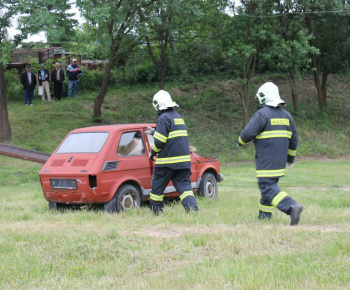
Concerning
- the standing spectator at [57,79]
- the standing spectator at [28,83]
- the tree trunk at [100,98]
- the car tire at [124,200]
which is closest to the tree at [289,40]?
the tree trunk at [100,98]

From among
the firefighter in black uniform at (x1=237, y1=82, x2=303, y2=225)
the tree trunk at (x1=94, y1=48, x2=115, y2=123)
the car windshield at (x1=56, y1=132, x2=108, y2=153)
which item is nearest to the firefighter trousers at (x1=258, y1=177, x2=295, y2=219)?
the firefighter in black uniform at (x1=237, y1=82, x2=303, y2=225)

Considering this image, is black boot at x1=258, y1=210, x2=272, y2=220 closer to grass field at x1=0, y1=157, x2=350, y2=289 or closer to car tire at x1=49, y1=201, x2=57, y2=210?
grass field at x1=0, y1=157, x2=350, y2=289

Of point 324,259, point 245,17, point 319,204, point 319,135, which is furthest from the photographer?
point 319,135

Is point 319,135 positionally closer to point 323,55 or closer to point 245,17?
point 323,55

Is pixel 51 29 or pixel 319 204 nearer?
pixel 319 204

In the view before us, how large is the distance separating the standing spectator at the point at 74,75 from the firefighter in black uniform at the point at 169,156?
56.5 feet

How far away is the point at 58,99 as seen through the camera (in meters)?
26.2

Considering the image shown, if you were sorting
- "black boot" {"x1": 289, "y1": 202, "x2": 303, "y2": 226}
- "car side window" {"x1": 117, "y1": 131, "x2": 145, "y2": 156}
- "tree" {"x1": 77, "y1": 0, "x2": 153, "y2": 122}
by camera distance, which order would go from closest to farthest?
"black boot" {"x1": 289, "y1": 202, "x2": 303, "y2": 226}
"car side window" {"x1": 117, "y1": 131, "x2": 145, "y2": 156}
"tree" {"x1": 77, "y1": 0, "x2": 153, "y2": 122}

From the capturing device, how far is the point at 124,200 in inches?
353

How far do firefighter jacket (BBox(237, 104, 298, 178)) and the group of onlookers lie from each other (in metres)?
17.8

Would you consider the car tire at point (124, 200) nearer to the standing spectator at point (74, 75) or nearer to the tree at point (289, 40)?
the tree at point (289, 40)

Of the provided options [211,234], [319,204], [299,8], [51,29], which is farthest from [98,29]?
[211,234]

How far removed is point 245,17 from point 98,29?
638 cm

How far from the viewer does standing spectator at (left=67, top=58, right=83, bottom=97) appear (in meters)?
25.0
